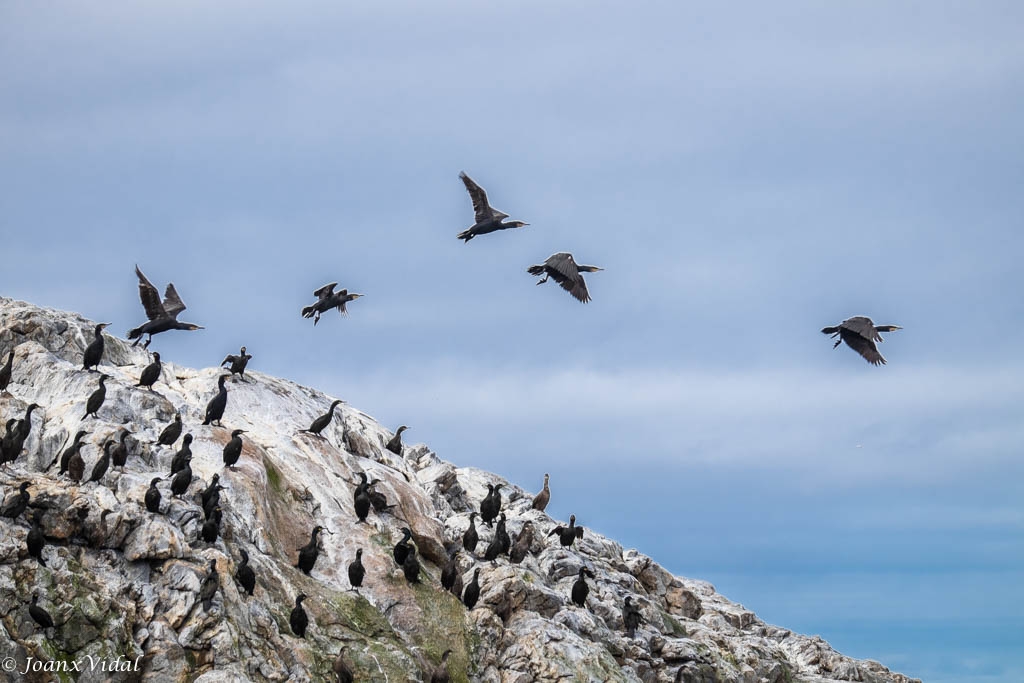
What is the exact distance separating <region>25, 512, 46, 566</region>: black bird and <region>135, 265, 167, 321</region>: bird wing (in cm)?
1023

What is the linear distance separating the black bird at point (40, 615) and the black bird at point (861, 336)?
64.3 feet

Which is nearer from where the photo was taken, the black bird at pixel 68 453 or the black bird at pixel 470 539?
the black bird at pixel 68 453

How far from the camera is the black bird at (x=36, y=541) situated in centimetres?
3094

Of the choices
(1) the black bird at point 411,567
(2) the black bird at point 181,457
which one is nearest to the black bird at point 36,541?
(2) the black bird at point 181,457

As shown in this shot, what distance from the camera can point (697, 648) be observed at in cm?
4406

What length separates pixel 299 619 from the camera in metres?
32.8

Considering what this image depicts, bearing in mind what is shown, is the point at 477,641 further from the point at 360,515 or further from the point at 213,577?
the point at 213,577

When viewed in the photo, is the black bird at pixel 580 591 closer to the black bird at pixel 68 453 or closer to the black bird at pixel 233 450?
the black bird at pixel 233 450

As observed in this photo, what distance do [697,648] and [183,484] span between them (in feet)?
59.5

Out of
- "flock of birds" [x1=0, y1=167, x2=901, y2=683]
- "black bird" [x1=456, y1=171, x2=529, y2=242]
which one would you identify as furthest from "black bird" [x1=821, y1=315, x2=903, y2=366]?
"black bird" [x1=456, y1=171, x2=529, y2=242]

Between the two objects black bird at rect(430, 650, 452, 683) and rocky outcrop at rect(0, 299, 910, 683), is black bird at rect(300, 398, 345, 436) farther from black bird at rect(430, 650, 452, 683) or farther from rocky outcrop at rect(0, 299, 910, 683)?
black bird at rect(430, 650, 452, 683)

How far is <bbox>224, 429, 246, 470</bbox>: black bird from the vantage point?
36.3 meters

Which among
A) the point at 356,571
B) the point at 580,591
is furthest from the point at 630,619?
the point at 356,571

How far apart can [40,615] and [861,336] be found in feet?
68.1
